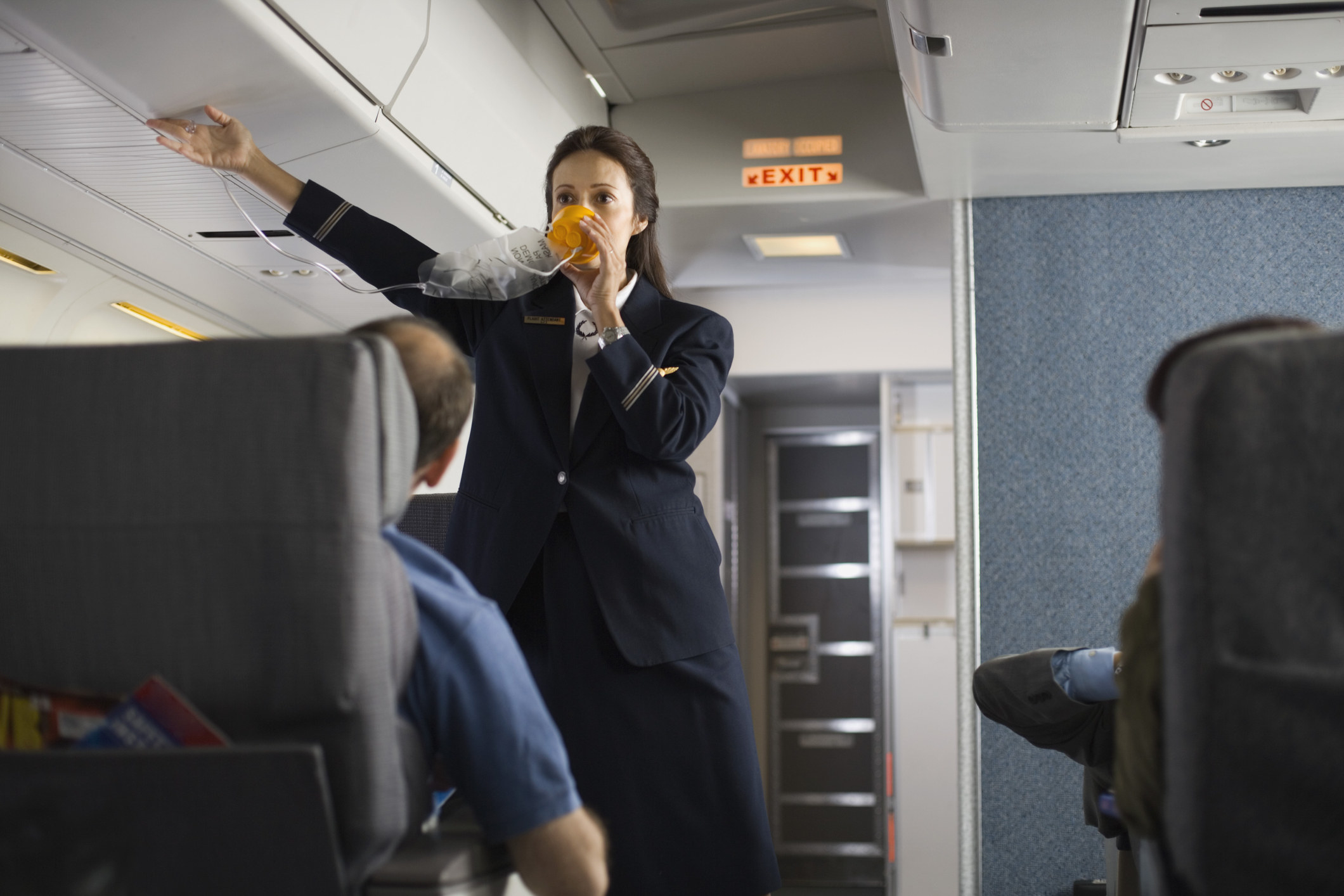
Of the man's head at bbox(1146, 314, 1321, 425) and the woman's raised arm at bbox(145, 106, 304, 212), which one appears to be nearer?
the man's head at bbox(1146, 314, 1321, 425)

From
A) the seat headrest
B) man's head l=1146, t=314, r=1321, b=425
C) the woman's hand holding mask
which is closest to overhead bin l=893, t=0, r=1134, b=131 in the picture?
the woman's hand holding mask

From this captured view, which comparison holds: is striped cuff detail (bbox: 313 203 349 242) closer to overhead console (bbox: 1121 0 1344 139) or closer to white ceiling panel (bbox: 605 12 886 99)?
overhead console (bbox: 1121 0 1344 139)

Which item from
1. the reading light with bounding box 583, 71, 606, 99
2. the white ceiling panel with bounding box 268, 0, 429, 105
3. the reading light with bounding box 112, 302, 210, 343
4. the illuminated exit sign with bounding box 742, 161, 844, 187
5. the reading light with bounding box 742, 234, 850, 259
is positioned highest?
the reading light with bounding box 583, 71, 606, 99

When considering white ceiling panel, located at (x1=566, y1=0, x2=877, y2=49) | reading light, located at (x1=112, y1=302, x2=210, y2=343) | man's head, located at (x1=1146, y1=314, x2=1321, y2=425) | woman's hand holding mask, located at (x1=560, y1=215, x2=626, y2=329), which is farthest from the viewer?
white ceiling panel, located at (x1=566, y1=0, x2=877, y2=49)

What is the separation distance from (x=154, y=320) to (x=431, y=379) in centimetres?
238

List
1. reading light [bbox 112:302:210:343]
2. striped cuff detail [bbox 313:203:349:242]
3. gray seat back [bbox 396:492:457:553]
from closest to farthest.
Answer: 1. striped cuff detail [bbox 313:203:349:242]
2. gray seat back [bbox 396:492:457:553]
3. reading light [bbox 112:302:210:343]

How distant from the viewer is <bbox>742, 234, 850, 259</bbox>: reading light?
4125mm

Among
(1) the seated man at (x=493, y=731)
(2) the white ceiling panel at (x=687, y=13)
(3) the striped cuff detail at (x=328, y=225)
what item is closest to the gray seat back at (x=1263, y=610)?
(1) the seated man at (x=493, y=731)

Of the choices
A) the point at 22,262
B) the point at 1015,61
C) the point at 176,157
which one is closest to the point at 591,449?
the point at 176,157

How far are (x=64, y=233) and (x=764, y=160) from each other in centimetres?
205

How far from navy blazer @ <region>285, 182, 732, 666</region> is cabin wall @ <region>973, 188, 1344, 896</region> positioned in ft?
6.04

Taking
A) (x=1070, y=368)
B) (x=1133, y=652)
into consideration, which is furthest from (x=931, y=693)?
(x=1133, y=652)

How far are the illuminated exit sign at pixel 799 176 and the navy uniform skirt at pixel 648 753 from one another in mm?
2274

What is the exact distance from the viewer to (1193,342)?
958 mm
